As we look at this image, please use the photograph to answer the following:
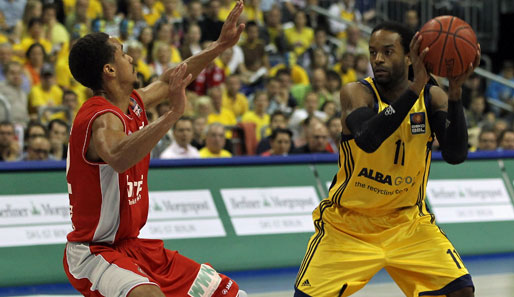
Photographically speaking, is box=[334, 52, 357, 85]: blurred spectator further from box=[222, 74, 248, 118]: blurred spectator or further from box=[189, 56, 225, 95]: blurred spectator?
box=[189, 56, 225, 95]: blurred spectator

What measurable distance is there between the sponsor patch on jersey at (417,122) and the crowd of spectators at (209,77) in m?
4.74

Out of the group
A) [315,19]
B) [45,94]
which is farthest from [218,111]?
[315,19]

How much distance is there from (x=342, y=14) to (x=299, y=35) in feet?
6.74

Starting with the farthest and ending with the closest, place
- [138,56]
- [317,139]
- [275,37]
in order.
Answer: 1. [275,37]
2. [138,56]
3. [317,139]

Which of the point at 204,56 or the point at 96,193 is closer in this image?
the point at 96,193

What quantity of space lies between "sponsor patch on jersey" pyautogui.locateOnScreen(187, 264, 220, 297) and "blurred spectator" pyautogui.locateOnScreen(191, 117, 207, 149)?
5759mm

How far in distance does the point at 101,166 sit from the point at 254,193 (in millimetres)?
4424

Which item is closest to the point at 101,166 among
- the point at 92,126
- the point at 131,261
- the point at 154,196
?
the point at 92,126

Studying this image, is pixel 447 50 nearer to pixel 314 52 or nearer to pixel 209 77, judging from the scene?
pixel 209 77

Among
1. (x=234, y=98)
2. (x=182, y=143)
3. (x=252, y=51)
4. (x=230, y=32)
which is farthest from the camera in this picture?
(x=252, y=51)

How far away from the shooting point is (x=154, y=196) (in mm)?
8047

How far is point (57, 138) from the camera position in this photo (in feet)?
29.2

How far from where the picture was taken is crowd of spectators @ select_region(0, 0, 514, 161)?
Result: 961 centimetres

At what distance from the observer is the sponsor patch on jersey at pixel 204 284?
4215 millimetres
